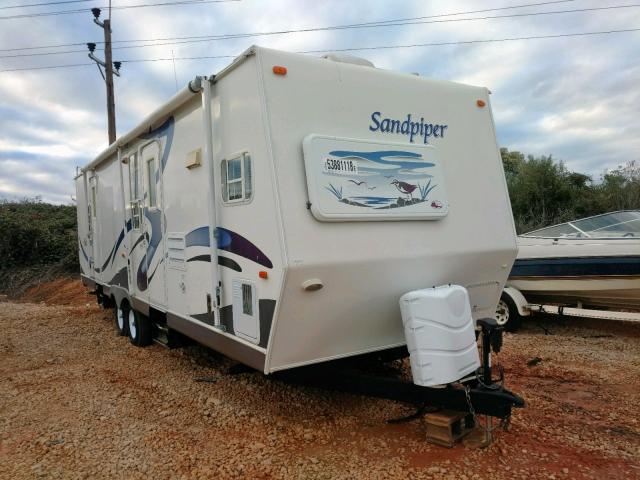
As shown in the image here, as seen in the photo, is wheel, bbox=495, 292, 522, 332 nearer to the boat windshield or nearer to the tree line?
the boat windshield

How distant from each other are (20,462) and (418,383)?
295 centimetres

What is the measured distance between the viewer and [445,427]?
12.7ft

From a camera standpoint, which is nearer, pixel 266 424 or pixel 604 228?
pixel 266 424

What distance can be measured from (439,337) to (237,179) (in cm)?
191

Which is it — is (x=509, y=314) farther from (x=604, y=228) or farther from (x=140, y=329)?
(x=140, y=329)

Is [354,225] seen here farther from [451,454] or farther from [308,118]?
[451,454]

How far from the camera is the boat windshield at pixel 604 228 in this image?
24.6ft

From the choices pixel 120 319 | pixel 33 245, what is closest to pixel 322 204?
pixel 120 319

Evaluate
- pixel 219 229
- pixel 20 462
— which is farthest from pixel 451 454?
A: pixel 20 462

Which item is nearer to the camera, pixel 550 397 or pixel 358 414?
pixel 358 414

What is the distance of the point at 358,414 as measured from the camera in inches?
182

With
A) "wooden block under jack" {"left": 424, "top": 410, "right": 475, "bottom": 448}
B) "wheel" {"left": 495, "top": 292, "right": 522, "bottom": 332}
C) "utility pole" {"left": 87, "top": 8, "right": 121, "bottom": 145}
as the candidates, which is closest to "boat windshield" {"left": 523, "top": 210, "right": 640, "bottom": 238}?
"wheel" {"left": 495, "top": 292, "right": 522, "bottom": 332}

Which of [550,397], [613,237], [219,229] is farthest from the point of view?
[613,237]

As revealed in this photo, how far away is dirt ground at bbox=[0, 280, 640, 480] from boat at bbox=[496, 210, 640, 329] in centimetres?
91
